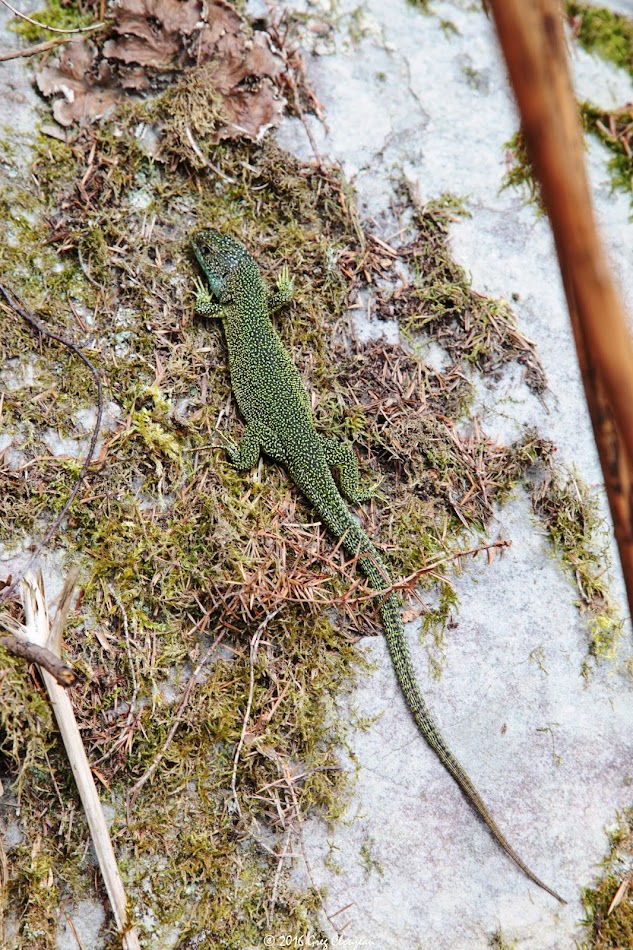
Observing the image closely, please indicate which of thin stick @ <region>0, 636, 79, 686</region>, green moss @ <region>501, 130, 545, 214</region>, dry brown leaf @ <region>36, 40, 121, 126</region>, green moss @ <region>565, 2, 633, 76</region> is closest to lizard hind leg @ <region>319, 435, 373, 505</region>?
thin stick @ <region>0, 636, 79, 686</region>

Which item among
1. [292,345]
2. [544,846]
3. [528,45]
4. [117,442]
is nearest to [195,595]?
[117,442]

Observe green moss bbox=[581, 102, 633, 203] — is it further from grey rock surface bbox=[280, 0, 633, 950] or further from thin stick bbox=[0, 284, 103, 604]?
thin stick bbox=[0, 284, 103, 604]

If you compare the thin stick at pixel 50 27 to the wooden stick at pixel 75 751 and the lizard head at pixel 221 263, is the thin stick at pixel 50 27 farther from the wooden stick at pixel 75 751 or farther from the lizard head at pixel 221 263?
the wooden stick at pixel 75 751

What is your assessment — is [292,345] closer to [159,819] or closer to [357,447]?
[357,447]

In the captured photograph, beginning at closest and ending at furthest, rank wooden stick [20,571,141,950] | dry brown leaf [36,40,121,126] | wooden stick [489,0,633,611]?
1. wooden stick [489,0,633,611]
2. wooden stick [20,571,141,950]
3. dry brown leaf [36,40,121,126]

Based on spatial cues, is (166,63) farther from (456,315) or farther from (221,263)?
(456,315)

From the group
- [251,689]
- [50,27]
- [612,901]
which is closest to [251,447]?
[251,689]

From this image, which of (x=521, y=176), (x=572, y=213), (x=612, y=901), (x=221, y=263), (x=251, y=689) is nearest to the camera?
(x=572, y=213)
